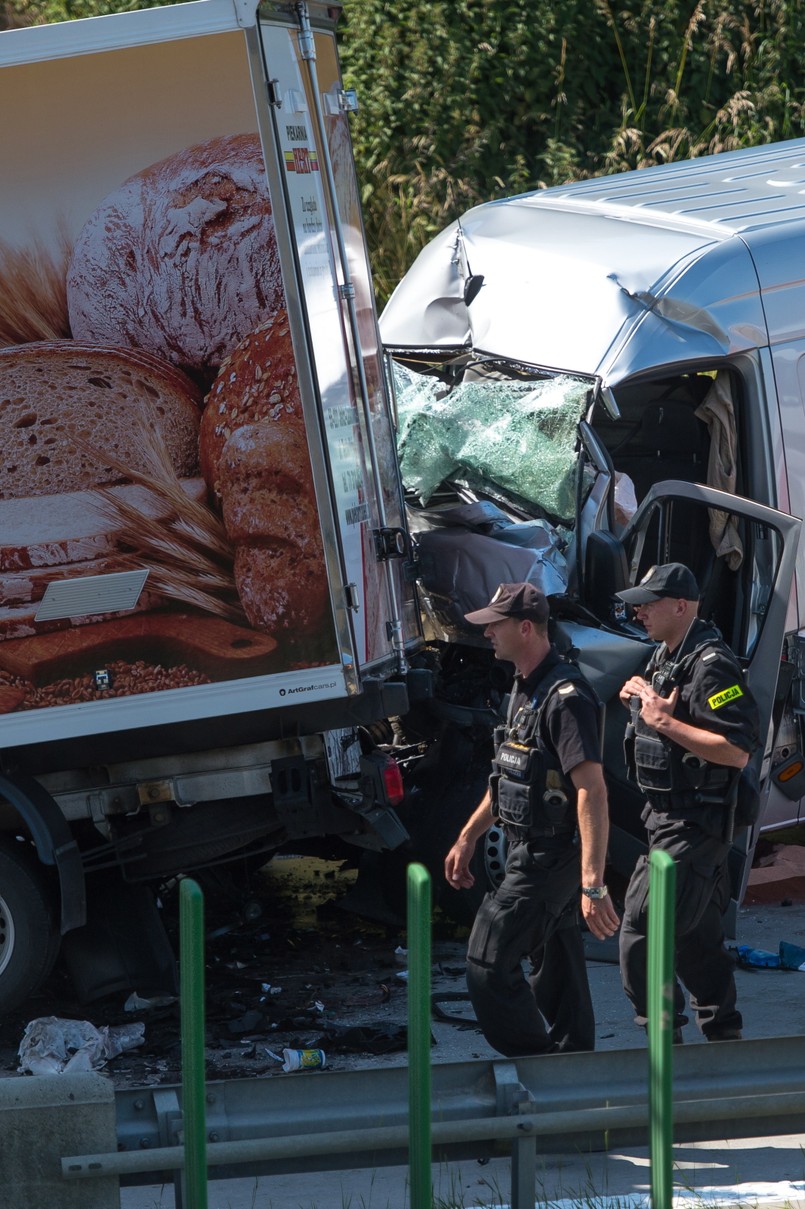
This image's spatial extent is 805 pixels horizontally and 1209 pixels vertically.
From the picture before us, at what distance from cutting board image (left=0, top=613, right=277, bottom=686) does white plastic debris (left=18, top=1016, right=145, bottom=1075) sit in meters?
1.27

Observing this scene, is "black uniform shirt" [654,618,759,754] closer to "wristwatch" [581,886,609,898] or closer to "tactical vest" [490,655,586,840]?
"tactical vest" [490,655,586,840]

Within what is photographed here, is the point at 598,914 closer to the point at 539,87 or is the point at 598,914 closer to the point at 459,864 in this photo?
the point at 459,864

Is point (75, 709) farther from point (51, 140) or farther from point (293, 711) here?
point (51, 140)

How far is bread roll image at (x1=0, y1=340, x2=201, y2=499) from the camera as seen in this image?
5.33m

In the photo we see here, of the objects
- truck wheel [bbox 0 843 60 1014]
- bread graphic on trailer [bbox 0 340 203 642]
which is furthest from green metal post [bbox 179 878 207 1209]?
truck wheel [bbox 0 843 60 1014]

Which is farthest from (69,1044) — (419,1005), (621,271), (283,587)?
(621,271)

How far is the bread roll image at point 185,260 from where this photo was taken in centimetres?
527

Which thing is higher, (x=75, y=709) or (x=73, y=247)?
(x=73, y=247)

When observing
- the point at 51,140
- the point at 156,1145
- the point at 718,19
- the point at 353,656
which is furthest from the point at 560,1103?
the point at 718,19

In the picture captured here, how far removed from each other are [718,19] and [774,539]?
30.7ft

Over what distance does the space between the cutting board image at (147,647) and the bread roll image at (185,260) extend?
87 cm

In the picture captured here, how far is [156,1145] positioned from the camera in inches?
145

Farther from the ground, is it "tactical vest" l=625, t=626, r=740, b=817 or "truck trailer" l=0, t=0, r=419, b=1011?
"truck trailer" l=0, t=0, r=419, b=1011

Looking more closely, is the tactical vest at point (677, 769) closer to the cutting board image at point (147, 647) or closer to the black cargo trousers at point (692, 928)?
the black cargo trousers at point (692, 928)
